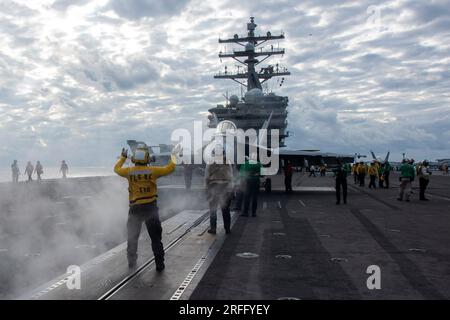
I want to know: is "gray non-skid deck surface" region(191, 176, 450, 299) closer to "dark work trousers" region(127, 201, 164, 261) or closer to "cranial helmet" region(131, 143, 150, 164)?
"dark work trousers" region(127, 201, 164, 261)

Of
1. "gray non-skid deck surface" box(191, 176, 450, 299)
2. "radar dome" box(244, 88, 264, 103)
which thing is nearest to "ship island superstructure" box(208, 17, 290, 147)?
"radar dome" box(244, 88, 264, 103)

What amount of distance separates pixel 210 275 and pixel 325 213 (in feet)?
32.3

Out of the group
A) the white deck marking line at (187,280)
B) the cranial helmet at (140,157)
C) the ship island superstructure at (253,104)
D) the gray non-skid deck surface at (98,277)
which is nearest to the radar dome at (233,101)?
the ship island superstructure at (253,104)

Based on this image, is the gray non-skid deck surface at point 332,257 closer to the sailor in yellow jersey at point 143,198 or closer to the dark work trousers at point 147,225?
the dark work trousers at point 147,225

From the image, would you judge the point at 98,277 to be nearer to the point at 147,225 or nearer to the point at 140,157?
the point at 147,225

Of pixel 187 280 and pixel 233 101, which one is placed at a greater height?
pixel 233 101

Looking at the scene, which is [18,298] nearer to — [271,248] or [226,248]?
[226,248]

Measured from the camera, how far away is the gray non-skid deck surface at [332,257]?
6.29m

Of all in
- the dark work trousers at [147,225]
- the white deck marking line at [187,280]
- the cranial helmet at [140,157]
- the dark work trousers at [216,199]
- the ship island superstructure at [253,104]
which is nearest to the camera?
the white deck marking line at [187,280]

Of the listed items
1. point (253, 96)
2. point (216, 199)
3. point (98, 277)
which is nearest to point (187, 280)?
point (98, 277)

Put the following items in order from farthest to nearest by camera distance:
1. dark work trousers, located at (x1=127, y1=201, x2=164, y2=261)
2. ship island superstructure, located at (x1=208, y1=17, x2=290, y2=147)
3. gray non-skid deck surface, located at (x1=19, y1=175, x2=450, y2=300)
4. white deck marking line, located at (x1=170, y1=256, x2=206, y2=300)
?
ship island superstructure, located at (x1=208, y1=17, x2=290, y2=147) < dark work trousers, located at (x1=127, y1=201, x2=164, y2=261) < gray non-skid deck surface, located at (x1=19, y1=175, x2=450, y2=300) < white deck marking line, located at (x1=170, y1=256, x2=206, y2=300)

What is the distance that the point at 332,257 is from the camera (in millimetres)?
8570

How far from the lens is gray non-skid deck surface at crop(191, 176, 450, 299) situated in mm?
6285
